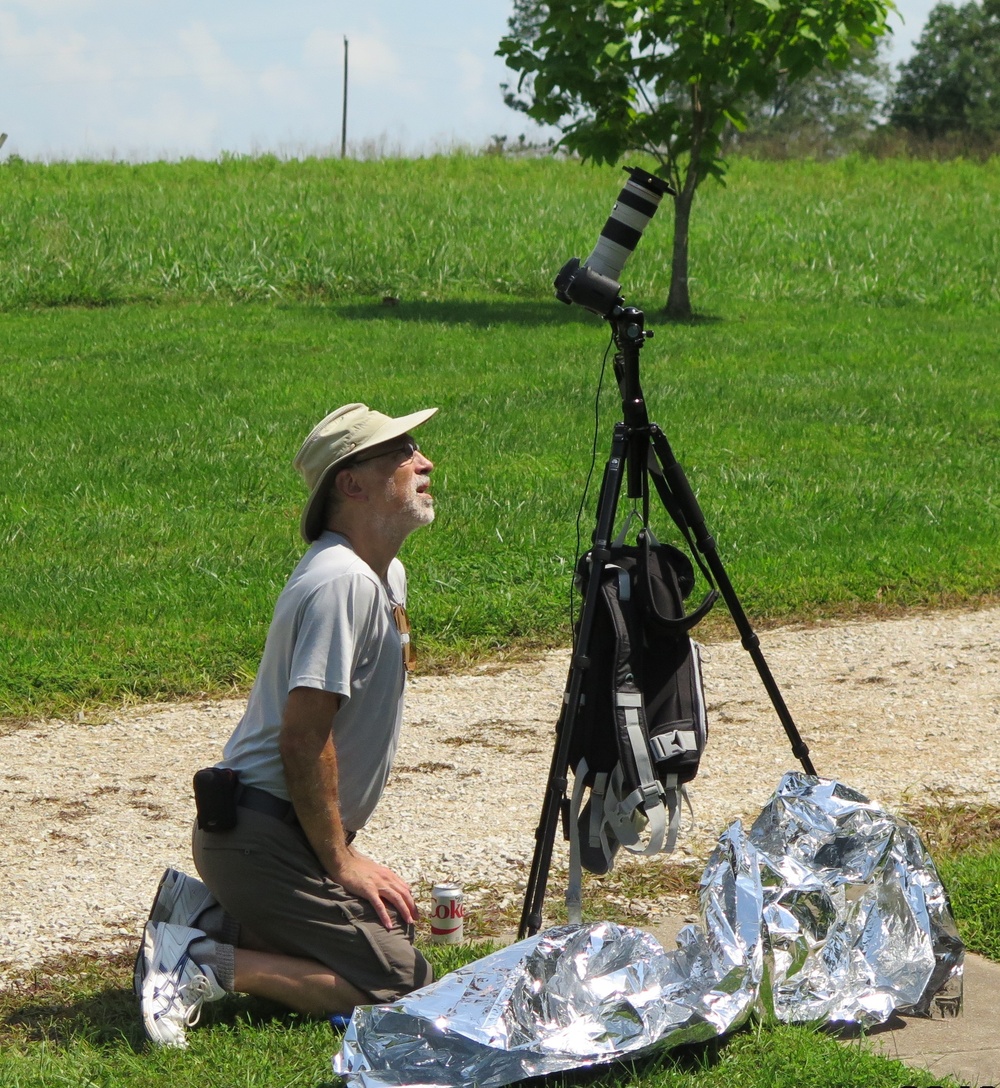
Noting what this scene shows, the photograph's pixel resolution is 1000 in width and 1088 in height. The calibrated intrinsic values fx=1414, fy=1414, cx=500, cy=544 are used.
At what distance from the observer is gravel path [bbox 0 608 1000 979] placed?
13.7 feet

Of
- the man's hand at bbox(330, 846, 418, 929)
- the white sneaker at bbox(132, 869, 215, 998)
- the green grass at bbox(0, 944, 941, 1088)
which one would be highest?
the man's hand at bbox(330, 846, 418, 929)

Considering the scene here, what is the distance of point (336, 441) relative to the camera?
132 inches

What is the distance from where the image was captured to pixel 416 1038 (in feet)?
9.48

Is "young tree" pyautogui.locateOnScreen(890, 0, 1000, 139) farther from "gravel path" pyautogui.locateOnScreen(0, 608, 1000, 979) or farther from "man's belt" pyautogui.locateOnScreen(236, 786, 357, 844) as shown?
"man's belt" pyautogui.locateOnScreen(236, 786, 357, 844)

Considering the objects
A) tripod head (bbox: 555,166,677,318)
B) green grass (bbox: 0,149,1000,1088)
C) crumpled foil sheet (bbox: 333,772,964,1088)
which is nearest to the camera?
crumpled foil sheet (bbox: 333,772,964,1088)

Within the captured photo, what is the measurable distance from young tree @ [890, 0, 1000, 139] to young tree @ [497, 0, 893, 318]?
49.0 metres

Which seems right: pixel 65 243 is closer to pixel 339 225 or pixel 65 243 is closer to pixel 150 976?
pixel 339 225

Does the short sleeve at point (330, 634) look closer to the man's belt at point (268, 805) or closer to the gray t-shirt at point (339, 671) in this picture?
the gray t-shirt at point (339, 671)

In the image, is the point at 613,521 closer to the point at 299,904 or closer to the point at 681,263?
the point at 299,904

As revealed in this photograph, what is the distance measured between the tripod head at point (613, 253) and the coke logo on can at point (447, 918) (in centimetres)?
158

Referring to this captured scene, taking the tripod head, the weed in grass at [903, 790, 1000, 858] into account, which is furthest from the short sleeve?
the weed in grass at [903, 790, 1000, 858]

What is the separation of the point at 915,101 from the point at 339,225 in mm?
54156

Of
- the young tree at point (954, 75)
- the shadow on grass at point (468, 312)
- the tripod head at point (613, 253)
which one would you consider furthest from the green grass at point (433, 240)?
the young tree at point (954, 75)

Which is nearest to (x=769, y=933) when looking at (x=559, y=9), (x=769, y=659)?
(x=769, y=659)
